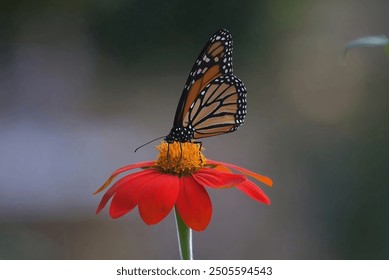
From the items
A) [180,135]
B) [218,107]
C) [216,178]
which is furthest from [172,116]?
[216,178]

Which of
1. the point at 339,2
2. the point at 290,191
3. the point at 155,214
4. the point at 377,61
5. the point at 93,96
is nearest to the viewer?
the point at 155,214

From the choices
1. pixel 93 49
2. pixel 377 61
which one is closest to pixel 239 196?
pixel 377 61

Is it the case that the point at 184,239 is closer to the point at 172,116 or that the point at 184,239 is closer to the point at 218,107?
the point at 218,107

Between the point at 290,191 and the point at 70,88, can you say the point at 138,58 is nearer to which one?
the point at 70,88

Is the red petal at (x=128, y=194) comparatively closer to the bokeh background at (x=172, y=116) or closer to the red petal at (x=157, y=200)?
the red petal at (x=157, y=200)

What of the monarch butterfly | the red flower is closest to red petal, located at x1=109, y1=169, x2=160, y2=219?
the red flower
